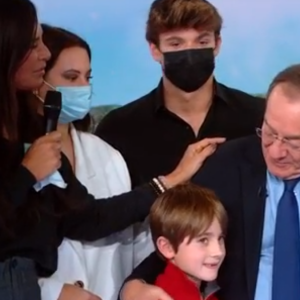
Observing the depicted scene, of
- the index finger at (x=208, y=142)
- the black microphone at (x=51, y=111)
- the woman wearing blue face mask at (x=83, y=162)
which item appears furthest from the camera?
the index finger at (x=208, y=142)

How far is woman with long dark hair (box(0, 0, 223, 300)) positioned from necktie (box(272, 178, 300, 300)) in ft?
1.60

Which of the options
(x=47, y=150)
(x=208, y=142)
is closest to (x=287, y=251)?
(x=208, y=142)

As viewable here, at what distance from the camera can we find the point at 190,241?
1.78m

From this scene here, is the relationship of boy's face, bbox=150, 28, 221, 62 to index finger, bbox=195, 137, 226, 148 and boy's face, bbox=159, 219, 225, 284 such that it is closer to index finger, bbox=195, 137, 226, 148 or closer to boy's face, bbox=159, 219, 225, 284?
index finger, bbox=195, 137, 226, 148

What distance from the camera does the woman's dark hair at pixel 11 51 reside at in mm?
1829

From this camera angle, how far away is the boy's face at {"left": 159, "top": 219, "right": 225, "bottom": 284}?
1.77 m

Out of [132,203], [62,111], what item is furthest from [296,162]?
[62,111]

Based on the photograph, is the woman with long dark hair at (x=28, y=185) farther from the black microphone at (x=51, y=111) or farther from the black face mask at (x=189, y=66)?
the black face mask at (x=189, y=66)

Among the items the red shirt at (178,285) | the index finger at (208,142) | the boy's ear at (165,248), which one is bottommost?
the red shirt at (178,285)

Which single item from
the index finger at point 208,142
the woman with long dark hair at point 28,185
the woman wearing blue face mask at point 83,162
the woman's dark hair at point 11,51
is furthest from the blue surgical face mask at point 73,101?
the index finger at point 208,142

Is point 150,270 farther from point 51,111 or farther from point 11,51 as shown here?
point 11,51

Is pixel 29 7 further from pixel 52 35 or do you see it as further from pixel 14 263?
pixel 14 263

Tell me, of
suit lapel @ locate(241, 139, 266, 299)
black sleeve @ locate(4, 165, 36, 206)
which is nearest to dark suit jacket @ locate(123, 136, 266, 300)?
suit lapel @ locate(241, 139, 266, 299)

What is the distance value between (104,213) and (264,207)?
457 millimetres
